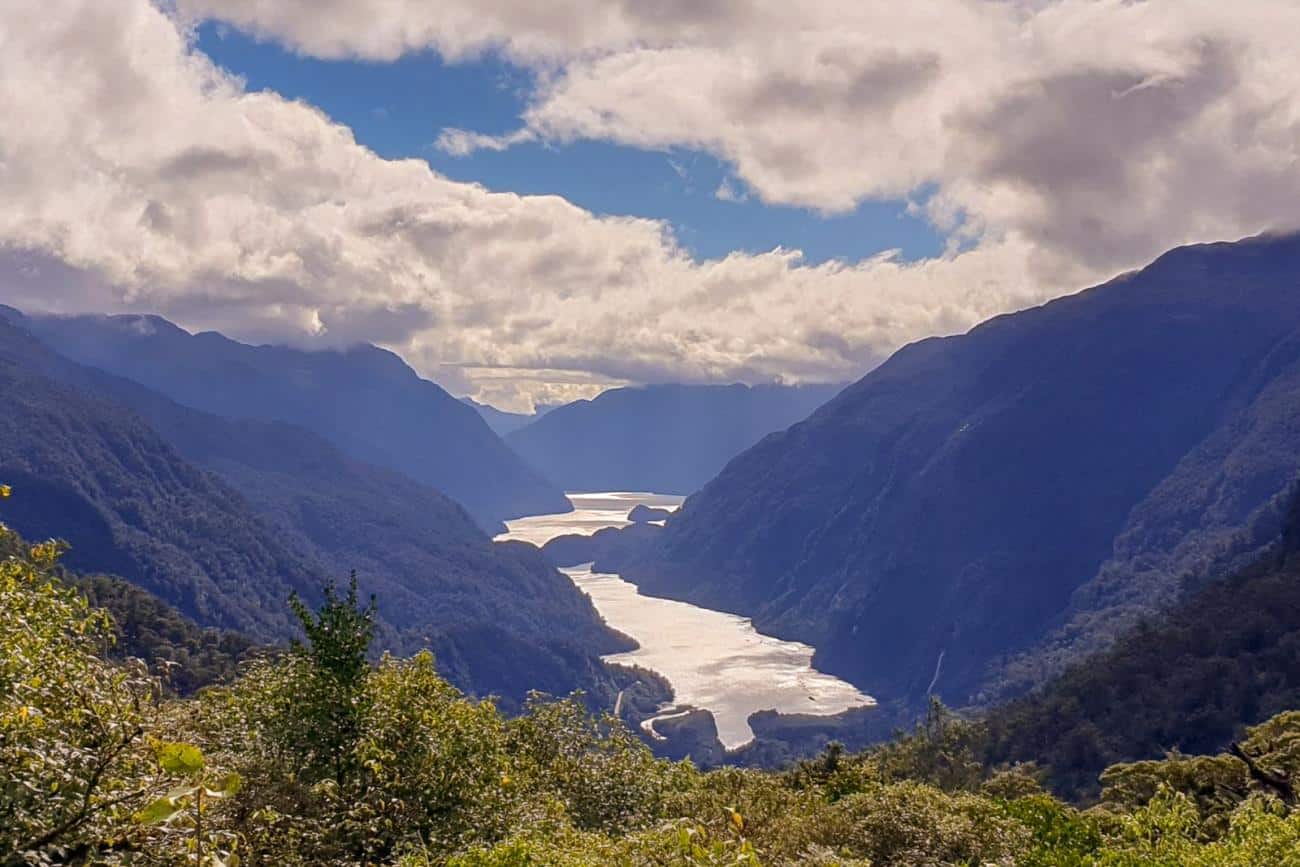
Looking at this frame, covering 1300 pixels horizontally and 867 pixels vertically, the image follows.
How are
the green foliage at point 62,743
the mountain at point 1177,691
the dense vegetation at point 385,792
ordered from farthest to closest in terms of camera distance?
1. the mountain at point 1177,691
2. the dense vegetation at point 385,792
3. the green foliage at point 62,743

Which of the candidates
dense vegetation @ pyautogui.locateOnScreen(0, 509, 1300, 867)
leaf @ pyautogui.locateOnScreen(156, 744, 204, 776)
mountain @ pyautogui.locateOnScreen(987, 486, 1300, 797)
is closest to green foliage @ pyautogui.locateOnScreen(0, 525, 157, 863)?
dense vegetation @ pyautogui.locateOnScreen(0, 509, 1300, 867)

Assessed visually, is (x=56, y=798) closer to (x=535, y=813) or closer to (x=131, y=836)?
(x=131, y=836)

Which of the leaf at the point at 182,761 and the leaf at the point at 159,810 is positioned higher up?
the leaf at the point at 182,761

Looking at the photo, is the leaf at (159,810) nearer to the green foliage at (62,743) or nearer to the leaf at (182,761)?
the leaf at (182,761)

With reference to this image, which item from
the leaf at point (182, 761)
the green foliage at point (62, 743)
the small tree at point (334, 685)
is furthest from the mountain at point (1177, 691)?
the leaf at point (182, 761)

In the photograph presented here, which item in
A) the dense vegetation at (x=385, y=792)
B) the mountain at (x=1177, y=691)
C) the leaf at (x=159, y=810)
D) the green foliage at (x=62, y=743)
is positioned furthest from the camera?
the mountain at (x=1177, y=691)

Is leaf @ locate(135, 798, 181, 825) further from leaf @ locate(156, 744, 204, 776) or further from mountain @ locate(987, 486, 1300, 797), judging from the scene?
mountain @ locate(987, 486, 1300, 797)

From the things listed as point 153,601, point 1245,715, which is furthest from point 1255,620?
point 153,601
